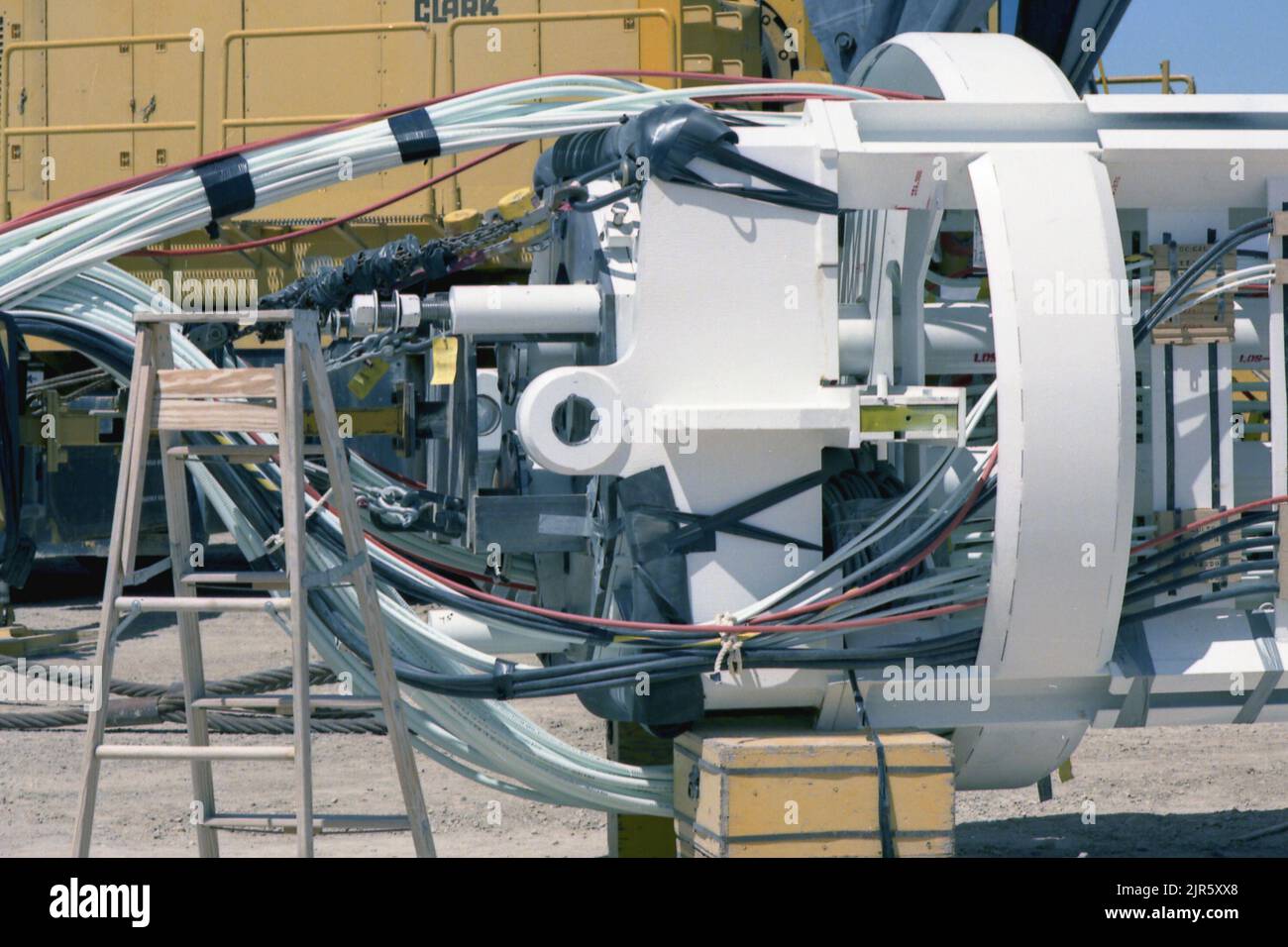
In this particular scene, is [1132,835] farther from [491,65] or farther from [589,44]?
[491,65]

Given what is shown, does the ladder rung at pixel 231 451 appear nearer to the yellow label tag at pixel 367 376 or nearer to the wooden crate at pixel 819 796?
the yellow label tag at pixel 367 376

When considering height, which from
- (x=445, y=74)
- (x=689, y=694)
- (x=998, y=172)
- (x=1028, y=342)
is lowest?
(x=689, y=694)

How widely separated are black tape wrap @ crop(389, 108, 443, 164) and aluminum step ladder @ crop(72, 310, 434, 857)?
87 cm

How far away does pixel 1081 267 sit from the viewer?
4043 mm

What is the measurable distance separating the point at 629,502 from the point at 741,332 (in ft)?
1.80

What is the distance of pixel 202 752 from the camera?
11.6 feet

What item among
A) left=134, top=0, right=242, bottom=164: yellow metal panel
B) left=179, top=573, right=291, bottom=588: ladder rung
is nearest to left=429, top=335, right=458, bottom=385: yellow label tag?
left=179, top=573, right=291, bottom=588: ladder rung

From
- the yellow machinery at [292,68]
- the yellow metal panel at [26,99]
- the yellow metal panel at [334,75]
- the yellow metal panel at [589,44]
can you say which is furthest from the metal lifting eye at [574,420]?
the yellow metal panel at [26,99]

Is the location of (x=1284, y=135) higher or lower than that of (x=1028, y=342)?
higher

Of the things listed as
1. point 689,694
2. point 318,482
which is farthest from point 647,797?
point 318,482

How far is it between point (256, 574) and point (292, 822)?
1.99ft

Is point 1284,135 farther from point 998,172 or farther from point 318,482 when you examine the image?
point 318,482

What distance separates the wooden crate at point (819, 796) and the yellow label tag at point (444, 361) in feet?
4.25

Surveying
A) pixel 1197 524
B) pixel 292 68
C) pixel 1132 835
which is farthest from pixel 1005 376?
pixel 292 68
